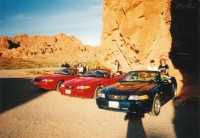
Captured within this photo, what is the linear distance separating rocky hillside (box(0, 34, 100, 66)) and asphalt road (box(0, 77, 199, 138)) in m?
105

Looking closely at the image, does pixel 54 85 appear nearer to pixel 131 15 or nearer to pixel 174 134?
pixel 174 134

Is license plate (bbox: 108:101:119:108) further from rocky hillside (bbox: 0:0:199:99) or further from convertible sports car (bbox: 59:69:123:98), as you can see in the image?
rocky hillside (bbox: 0:0:199:99)

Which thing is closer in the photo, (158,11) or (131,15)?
(158,11)

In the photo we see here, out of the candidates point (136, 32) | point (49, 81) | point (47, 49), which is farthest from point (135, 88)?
point (47, 49)

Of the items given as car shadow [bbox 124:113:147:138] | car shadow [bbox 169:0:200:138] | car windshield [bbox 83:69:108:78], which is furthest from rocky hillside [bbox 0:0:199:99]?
car shadow [bbox 124:113:147:138]

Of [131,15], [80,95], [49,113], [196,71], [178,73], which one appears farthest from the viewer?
[131,15]

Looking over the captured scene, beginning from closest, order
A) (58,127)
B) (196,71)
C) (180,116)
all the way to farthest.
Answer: (58,127), (180,116), (196,71)

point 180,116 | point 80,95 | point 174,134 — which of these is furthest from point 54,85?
point 174,134

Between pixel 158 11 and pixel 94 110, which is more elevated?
pixel 158 11

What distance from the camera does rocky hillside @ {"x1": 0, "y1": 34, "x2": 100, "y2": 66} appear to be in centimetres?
12203

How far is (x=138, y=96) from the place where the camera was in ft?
20.1

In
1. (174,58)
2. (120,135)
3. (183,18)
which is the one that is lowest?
(120,135)

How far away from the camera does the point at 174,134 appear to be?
4984 millimetres

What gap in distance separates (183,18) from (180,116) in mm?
10622
